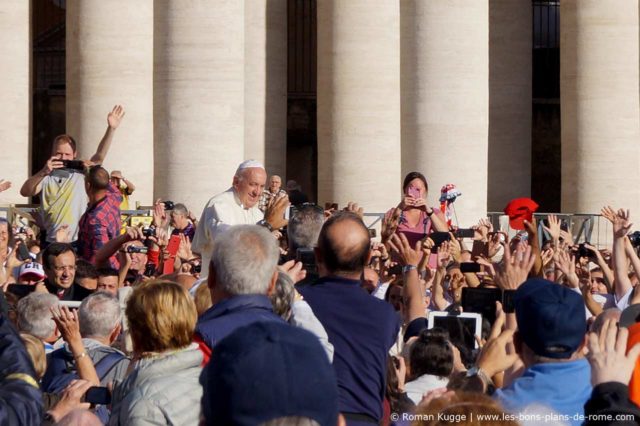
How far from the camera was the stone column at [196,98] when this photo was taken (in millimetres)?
51062

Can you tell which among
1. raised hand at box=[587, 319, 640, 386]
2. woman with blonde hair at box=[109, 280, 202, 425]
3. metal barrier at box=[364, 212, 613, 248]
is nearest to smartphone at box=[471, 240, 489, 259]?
woman with blonde hair at box=[109, 280, 202, 425]

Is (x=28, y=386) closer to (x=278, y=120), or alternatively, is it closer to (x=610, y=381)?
(x=610, y=381)

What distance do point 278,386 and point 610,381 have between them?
4.45 metres

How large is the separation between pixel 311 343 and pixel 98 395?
199 inches

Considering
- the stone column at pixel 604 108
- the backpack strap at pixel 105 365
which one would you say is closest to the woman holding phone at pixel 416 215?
the backpack strap at pixel 105 365

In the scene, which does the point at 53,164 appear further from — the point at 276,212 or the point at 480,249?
the point at 276,212

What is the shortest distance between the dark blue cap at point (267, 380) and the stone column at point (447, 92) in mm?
45597

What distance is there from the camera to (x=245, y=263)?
1473 centimetres

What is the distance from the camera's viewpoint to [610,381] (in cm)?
1274

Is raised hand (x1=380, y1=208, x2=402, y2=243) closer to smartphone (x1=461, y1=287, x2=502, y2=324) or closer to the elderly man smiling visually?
the elderly man smiling

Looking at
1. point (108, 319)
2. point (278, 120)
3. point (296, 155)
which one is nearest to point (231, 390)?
point (108, 319)

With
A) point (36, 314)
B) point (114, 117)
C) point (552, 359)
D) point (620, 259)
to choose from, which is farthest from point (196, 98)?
point (552, 359)

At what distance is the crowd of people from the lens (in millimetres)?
9453

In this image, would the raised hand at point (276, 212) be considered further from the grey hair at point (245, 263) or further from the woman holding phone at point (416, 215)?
the woman holding phone at point (416, 215)
